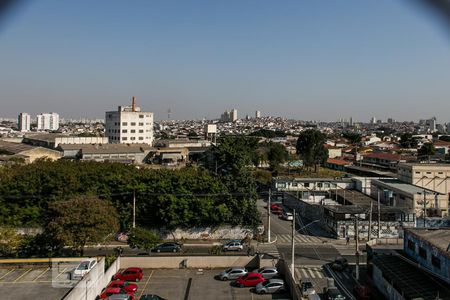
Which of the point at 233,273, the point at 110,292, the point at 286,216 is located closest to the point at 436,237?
the point at 233,273

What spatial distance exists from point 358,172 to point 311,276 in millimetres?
25838

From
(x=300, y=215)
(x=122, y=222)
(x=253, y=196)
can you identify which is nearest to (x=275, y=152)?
(x=300, y=215)

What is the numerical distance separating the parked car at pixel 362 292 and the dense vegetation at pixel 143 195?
736 cm

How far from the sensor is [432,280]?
38.0 ft

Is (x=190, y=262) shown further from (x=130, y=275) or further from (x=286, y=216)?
(x=286, y=216)

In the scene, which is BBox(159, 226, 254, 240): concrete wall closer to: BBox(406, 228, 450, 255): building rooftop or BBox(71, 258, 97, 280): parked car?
BBox(71, 258, 97, 280): parked car

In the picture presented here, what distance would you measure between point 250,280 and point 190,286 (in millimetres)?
1859

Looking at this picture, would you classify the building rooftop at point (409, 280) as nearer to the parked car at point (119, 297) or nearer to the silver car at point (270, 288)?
the silver car at point (270, 288)

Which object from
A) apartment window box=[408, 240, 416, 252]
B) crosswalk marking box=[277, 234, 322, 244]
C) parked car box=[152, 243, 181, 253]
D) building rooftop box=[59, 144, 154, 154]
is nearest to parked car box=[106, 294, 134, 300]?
parked car box=[152, 243, 181, 253]

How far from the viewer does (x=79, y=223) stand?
14.8 metres

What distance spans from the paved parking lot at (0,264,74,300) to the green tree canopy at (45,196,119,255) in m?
0.98

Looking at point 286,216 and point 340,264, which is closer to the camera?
point 340,264

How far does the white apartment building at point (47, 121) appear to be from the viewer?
139250mm

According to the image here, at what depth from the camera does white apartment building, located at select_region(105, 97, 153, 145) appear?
52906mm
